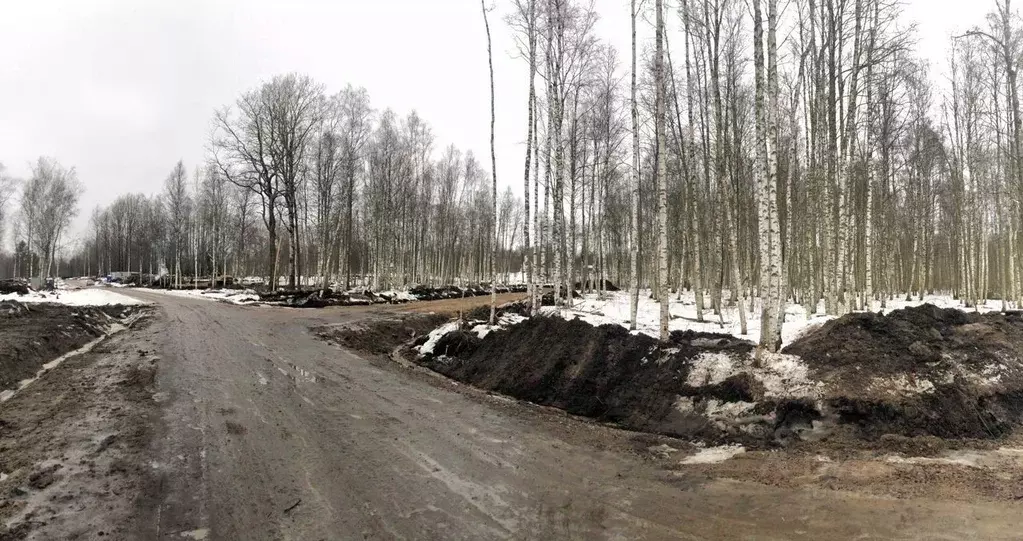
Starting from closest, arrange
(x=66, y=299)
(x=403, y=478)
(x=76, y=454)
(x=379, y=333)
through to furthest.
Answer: (x=403, y=478), (x=76, y=454), (x=379, y=333), (x=66, y=299)

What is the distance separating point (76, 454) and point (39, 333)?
32.9 ft

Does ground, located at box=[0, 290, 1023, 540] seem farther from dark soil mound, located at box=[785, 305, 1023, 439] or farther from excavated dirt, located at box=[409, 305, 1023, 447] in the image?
dark soil mound, located at box=[785, 305, 1023, 439]

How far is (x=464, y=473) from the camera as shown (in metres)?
5.44

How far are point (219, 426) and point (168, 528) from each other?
111 inches

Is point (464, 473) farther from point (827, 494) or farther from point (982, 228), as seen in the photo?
point (982, 228)

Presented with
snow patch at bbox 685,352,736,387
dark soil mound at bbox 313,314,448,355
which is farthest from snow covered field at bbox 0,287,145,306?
snow patch at bbox 685,352,736,387

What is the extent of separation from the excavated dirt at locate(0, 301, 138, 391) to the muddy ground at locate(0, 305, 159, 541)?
751 mm

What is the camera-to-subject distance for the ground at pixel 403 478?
4133 millimetres

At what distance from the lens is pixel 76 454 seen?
5395mm

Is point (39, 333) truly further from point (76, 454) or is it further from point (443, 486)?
point (443, 486)

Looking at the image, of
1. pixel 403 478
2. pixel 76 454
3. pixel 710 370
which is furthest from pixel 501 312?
pixel 76 454

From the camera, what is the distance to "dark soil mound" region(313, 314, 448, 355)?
15.8 metres

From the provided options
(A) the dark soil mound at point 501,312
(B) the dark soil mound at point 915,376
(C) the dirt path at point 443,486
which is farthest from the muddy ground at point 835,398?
(A) the dark soil mound at point 501,312

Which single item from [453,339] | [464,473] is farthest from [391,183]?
[464,473]
